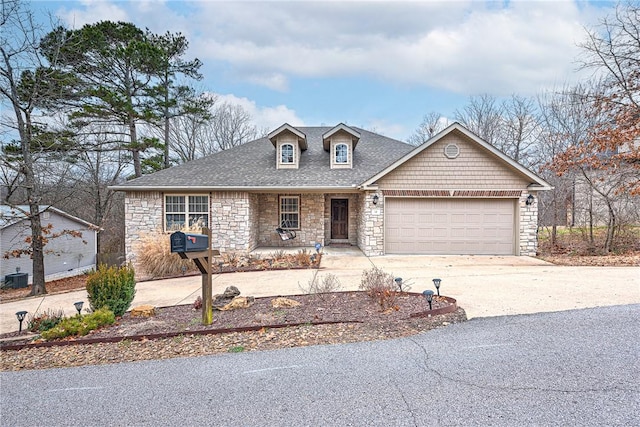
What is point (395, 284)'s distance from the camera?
628cm

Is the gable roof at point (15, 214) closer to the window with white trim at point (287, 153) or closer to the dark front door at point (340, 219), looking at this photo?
the window with white trim at point (287, 153)

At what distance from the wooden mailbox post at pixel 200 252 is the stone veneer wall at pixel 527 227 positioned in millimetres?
10497

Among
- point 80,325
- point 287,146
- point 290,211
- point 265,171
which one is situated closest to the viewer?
point 80,325

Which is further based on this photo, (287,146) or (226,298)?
(287,146)

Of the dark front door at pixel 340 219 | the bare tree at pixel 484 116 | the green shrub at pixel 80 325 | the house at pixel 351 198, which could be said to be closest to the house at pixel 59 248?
the house at pixel 351 198

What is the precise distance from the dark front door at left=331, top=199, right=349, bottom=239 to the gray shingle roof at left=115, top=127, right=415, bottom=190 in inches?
66.4

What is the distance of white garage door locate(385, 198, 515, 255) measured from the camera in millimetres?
11438

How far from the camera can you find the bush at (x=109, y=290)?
5.26 meters

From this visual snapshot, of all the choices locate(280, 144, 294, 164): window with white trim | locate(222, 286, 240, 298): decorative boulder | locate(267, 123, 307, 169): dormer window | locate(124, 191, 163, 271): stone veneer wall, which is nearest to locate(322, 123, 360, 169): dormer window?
locate(267, 123, 307, 169): dormer window

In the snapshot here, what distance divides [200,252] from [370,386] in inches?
108

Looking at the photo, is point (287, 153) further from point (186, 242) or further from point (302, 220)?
point (186, 242)

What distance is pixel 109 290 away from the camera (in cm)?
532

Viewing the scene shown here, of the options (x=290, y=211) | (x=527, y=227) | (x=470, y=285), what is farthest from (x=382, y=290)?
(x=290, y=211)

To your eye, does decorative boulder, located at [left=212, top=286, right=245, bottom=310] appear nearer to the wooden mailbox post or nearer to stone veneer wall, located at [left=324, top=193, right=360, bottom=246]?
the wooden mailbox post
